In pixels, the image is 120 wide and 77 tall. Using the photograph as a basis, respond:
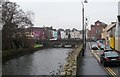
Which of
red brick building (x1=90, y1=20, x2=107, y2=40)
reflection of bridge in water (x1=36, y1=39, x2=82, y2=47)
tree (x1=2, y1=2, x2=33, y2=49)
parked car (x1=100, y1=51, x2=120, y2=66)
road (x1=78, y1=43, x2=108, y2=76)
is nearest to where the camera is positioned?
road (x1=78, y1=43, x2=108, y2=76)

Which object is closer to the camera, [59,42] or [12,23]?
[12,23]

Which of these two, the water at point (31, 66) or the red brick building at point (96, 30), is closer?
the water at point (31, 66)

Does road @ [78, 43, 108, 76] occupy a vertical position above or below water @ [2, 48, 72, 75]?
above

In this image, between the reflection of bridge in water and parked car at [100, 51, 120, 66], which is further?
the reflection of bridge in water

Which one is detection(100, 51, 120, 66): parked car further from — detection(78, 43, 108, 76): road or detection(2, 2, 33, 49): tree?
detection(2, 2, 33, 49): tree

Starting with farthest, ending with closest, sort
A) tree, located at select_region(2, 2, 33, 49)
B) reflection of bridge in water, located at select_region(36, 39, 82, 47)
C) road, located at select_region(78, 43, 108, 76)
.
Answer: reflection of bridge in water, located at select_region(36, 39, 82, 47), tree, located at select_region(2, 2, 33, 49), road, located at select_region(78, 43, 108, 76)

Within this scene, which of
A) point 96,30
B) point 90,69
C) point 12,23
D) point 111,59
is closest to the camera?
point 90,69

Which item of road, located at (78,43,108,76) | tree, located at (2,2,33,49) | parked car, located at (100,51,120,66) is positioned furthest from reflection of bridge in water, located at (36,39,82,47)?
parked car, located at (100,51,120,66)

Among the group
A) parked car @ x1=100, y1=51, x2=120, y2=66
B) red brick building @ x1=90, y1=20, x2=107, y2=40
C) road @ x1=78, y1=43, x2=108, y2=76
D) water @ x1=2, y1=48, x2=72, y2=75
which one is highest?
red brick building @ x1=90, y1=20, x2=107, y2=40

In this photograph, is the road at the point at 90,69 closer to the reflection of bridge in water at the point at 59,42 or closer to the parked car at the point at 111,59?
the parked car at the point at 111,59

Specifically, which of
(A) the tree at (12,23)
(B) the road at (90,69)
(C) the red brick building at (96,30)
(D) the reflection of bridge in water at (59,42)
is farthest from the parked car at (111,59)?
(C) the red brick building at (96,30)

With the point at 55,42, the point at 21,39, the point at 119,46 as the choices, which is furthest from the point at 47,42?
the point at 119,46

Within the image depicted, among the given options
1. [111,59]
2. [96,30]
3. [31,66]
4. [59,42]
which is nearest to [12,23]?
[31,66]

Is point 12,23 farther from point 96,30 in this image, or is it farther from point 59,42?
point 96,30
